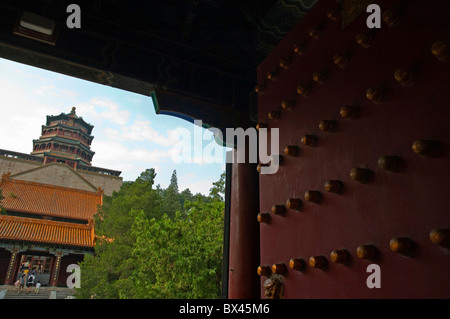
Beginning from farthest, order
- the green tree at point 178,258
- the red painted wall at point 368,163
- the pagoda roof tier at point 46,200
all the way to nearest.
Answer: the pagoda roof tier at point 46,200, the green tree at point 178,258, the red painted wall at point 368,163

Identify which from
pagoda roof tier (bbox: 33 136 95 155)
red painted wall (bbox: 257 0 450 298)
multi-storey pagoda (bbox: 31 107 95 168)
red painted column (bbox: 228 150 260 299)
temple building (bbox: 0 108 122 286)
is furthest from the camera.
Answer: pagoda roof tier (bbox: 33 136 95 155)

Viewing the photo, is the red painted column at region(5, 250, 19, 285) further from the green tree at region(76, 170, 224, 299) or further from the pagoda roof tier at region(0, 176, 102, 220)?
the green tree at region(76, 170, 224, 299)

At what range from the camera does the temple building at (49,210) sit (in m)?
14.0

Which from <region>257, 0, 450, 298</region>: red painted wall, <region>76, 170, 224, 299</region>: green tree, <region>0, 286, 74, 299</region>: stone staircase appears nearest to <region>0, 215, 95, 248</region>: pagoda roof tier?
<region>0, 286, 74, 299</region>: stone staircase

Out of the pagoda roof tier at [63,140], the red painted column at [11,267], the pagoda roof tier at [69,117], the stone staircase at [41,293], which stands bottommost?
the stone staircase at [41,293]

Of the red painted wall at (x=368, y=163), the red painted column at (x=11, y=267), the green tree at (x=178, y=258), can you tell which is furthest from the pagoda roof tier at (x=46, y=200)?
the red painted wall at (x=368, y=163)

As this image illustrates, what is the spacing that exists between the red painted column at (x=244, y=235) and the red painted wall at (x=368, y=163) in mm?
694

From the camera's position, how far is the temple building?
46.0 feet

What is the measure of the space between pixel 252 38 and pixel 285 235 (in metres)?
1.43

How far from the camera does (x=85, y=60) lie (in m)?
1.81

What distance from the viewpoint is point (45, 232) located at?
14.2 metres

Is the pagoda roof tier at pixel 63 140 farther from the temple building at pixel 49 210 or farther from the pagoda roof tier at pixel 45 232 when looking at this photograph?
the pagoda roof tier at pixel 45 232

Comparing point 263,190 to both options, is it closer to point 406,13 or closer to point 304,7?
point 406,13
